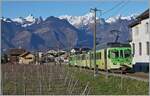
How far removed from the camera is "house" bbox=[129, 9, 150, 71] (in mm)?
43781

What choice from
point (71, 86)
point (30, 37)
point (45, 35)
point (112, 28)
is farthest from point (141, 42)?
point (45, 35)

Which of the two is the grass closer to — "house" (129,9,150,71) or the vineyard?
the vineyard

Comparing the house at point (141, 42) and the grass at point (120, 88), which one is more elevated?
the house at point (141, 42)

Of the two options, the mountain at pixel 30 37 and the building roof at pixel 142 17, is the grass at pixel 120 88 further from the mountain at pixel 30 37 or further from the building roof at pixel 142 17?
the building roof at pixel 142 17

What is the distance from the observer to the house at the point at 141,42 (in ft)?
144

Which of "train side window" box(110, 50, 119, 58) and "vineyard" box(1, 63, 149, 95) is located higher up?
"train side window" box(110, 50, 119, 58)

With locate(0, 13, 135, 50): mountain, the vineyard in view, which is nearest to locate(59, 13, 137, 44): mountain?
locate(0, 13, 135, 50): mountain

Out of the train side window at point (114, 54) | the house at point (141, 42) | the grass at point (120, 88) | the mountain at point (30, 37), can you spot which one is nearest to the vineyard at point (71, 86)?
the grass at point (120, 88)

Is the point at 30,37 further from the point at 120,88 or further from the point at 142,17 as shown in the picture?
the point at 120,88

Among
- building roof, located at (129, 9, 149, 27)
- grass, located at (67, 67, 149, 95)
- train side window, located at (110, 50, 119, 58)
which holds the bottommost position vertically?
grass, located at (67, 67, 149, 95)

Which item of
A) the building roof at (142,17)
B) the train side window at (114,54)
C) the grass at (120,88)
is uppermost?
the building roof at (142,17)

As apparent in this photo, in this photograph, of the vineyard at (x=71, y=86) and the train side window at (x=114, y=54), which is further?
the train side window at (x=114, y=54)

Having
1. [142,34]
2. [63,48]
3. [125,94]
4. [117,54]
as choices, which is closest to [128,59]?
[117,54]

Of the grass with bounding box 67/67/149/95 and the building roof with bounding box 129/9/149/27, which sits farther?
the building roof with bounding box 129/9/149/27
